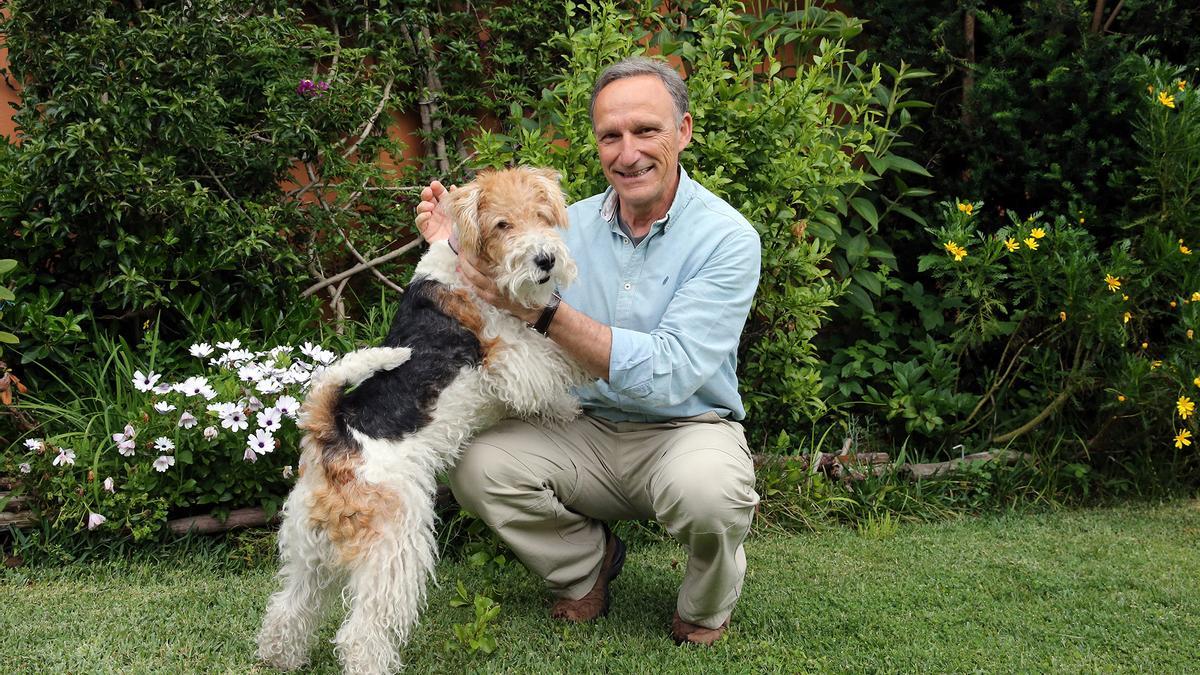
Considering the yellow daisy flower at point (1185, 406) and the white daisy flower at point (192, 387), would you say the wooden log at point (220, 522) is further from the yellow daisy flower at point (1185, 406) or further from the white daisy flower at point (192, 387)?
the yellow daisy flower at point (1185, 406)

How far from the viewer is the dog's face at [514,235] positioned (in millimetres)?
2754

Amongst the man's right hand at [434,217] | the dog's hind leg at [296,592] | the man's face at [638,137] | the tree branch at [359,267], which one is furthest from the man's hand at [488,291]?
the tree branch at [359,267]

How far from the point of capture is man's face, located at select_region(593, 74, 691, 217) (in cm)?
320


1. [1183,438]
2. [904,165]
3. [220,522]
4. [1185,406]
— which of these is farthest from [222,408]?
[1183,438]

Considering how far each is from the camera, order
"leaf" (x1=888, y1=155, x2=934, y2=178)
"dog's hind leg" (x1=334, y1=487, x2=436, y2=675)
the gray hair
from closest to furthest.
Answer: "dog's hind leg" (x1=334, y1=487, x2=436, y2=675) < the gray hair < "leaf" (x1=888, y1=155, x2=934, y2=178)

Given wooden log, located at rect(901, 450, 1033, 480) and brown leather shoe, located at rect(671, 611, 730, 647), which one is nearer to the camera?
brown leather shoe, located at rect(671, 611, 730, 647)

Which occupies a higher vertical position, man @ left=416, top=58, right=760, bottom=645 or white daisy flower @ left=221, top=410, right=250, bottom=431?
man @ left=416, top=58, right=760, bottom=645

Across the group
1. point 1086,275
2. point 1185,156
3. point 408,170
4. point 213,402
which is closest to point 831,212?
point 1086,275

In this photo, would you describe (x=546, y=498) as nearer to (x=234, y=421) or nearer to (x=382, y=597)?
(x=382, y=597)

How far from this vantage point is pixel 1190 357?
14.9 feet

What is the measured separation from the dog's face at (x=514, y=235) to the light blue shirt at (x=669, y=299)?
319mm

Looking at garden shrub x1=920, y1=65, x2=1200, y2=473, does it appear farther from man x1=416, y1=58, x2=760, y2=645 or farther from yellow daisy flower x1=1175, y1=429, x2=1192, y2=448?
man x1=416, y1=58, x2=760, y2=645

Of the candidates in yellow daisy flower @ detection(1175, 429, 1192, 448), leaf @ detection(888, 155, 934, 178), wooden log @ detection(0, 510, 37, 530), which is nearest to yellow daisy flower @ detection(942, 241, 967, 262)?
leaf @ detection(888, 155, 934, 178)

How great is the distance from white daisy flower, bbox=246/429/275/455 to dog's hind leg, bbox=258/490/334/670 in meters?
0.88
